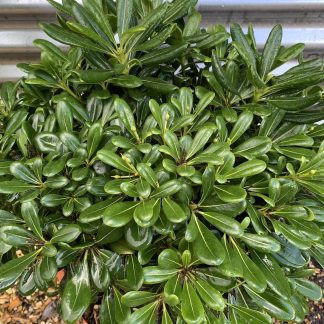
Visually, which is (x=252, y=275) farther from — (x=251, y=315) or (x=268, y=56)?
(x=268, y=56)

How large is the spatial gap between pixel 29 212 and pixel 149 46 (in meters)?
0.50

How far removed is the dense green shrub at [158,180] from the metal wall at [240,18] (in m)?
1.41

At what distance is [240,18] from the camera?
2.49m

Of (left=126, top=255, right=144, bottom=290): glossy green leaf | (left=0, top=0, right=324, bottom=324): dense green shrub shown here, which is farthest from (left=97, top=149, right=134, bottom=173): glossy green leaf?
(left=126, top=255, right=144, bottom=290): glossy green leaf

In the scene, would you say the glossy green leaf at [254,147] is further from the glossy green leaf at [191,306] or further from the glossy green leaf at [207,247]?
the glossy green leaf at [191,306]

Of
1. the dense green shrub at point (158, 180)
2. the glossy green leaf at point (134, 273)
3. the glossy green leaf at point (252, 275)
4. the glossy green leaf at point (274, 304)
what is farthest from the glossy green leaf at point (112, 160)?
the glossy green leaf at point (274, 304)

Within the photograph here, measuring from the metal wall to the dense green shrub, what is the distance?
1409mm

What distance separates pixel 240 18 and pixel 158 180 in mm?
1944

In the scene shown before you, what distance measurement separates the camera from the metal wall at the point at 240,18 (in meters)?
2.39

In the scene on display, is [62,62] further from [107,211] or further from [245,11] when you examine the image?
[245,11]

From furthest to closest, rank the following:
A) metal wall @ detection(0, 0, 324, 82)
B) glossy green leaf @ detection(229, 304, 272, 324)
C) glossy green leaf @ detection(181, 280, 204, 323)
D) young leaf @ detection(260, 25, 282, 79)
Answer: metal wall @ detection(0, 0, 324, 82), young leaf @ detection(260, 25, 282, 79), glossy green leaf @ detection(229, 304, 272, 324), glossy green leaf @ detection(181, 280, 204, 323)

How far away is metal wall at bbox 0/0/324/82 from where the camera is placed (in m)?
2.39

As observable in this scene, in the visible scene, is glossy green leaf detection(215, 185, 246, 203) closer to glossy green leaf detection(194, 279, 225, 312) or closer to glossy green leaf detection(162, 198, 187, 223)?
glossy green leaf detection(162, 198, 187, 223)

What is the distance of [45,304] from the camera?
186 centimetres
